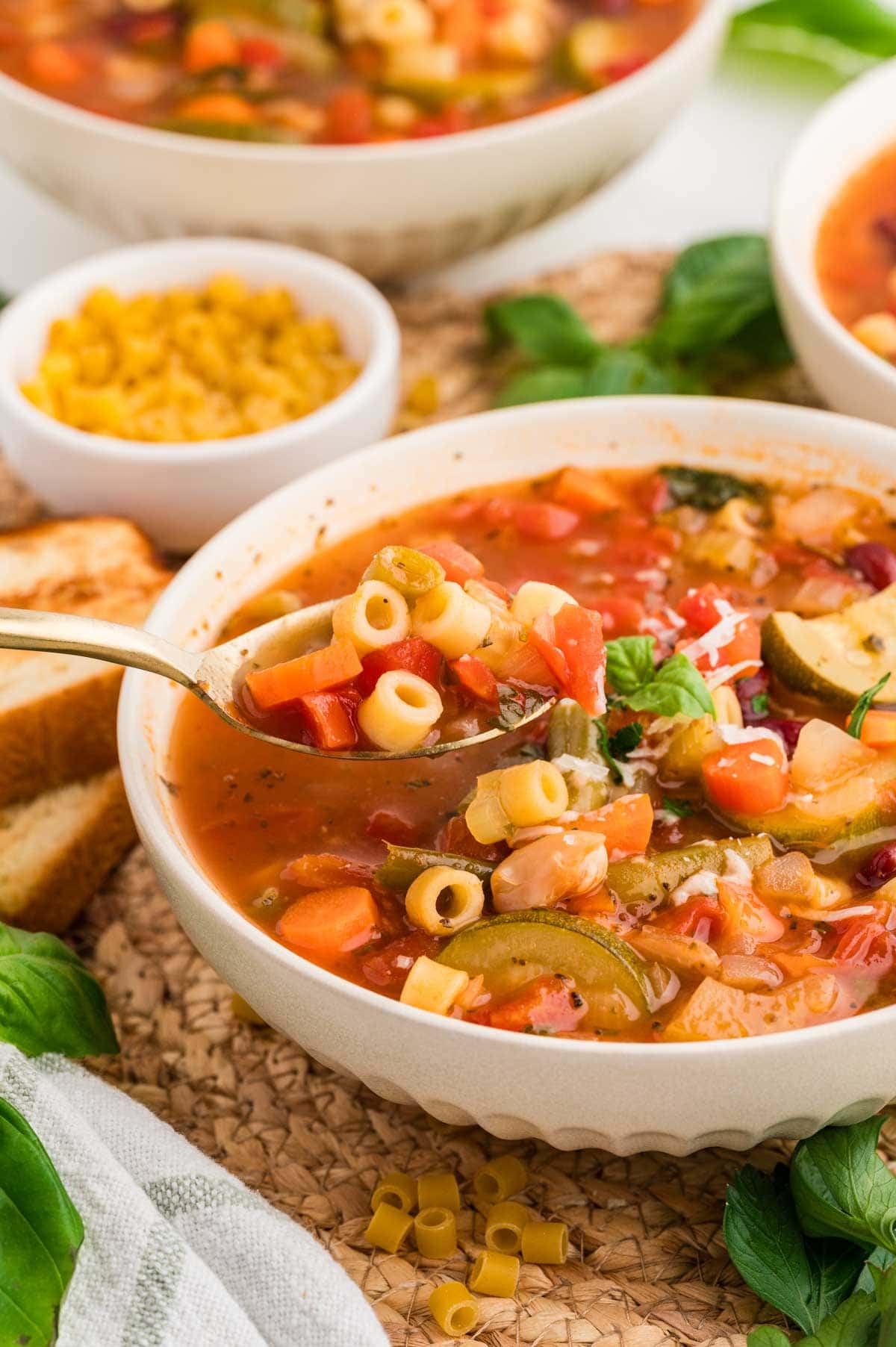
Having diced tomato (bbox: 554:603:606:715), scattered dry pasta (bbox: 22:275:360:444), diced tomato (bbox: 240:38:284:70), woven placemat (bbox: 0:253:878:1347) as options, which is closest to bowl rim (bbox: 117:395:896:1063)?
woven placemat (bbox: 0:253:878:1347)

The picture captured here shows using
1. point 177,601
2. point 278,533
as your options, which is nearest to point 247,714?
point 177,601

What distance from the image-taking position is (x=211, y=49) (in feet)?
18.0

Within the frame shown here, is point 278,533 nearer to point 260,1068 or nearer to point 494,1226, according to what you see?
point 260,1068

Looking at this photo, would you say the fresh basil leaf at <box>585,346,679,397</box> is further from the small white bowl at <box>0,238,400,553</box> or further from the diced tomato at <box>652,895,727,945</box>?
the diced tomato at <box>652,895,727,945</box>

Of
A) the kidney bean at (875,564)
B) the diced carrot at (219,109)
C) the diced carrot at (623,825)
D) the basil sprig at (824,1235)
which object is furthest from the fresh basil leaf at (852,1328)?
the diced carrot at (219,109)

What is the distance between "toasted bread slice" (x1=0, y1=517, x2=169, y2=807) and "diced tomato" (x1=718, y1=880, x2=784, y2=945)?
161cm

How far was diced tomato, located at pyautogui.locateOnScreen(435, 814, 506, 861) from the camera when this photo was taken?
3004mm

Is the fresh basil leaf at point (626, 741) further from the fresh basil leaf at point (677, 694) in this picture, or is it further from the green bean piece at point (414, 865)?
the green bean piece at point (414, 865)

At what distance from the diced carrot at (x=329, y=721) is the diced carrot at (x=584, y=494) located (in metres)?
1.03

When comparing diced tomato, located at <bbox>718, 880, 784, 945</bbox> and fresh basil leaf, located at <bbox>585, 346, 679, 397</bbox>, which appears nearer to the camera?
diced tomato, located at <bbox>718, 880, 784, 945</bbox>

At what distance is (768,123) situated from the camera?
Answer: 254 inches

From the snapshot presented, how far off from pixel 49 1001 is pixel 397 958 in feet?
2.39

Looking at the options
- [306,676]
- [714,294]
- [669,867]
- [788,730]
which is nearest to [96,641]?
[306,676]

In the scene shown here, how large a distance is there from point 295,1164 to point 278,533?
139 cm
